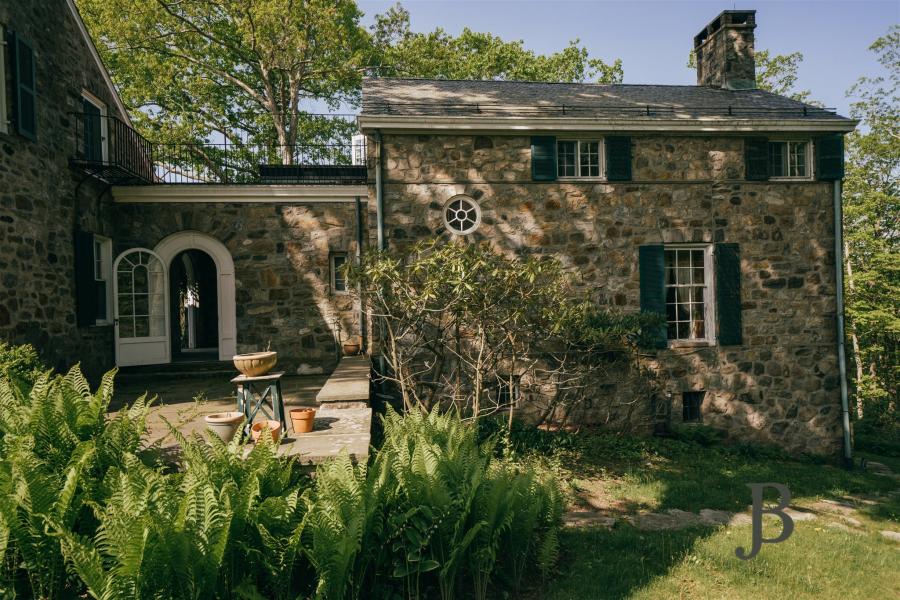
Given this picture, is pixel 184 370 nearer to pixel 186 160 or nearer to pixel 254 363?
pixel 254 363

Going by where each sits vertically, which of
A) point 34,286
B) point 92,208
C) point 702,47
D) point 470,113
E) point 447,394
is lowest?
point 447,394

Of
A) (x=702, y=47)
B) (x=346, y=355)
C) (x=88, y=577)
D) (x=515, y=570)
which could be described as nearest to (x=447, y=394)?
(x=346, y=355)

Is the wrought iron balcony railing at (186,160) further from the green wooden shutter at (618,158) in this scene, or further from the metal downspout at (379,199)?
the green wooden shutter at (618,158)

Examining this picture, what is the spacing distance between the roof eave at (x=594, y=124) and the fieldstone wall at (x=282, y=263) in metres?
2.76

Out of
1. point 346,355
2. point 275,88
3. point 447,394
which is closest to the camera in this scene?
point 447,394

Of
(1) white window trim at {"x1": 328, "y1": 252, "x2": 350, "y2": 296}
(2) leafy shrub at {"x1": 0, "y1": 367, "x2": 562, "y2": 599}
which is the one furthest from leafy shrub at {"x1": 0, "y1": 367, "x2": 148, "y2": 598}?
(1) white window trim at {"x1": 328, "y1": 252, "x2": 350, "y2": 296}

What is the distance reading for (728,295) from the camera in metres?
8.86

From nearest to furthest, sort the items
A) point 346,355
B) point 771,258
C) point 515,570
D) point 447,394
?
point 515,570, point 447,394, point 771,258, point 346,355

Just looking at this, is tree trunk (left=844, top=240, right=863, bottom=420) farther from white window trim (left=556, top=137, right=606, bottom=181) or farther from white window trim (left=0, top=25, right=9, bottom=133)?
white window trim (left=0, top=25, right=9, bottom=133)

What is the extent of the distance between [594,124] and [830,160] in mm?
4260

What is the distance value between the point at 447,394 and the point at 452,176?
134 inches

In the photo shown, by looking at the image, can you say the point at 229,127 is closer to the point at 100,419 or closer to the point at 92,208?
the point at 92,208

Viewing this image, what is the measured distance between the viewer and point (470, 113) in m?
8.48

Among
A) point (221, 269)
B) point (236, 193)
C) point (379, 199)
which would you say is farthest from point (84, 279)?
point (379, 199)
